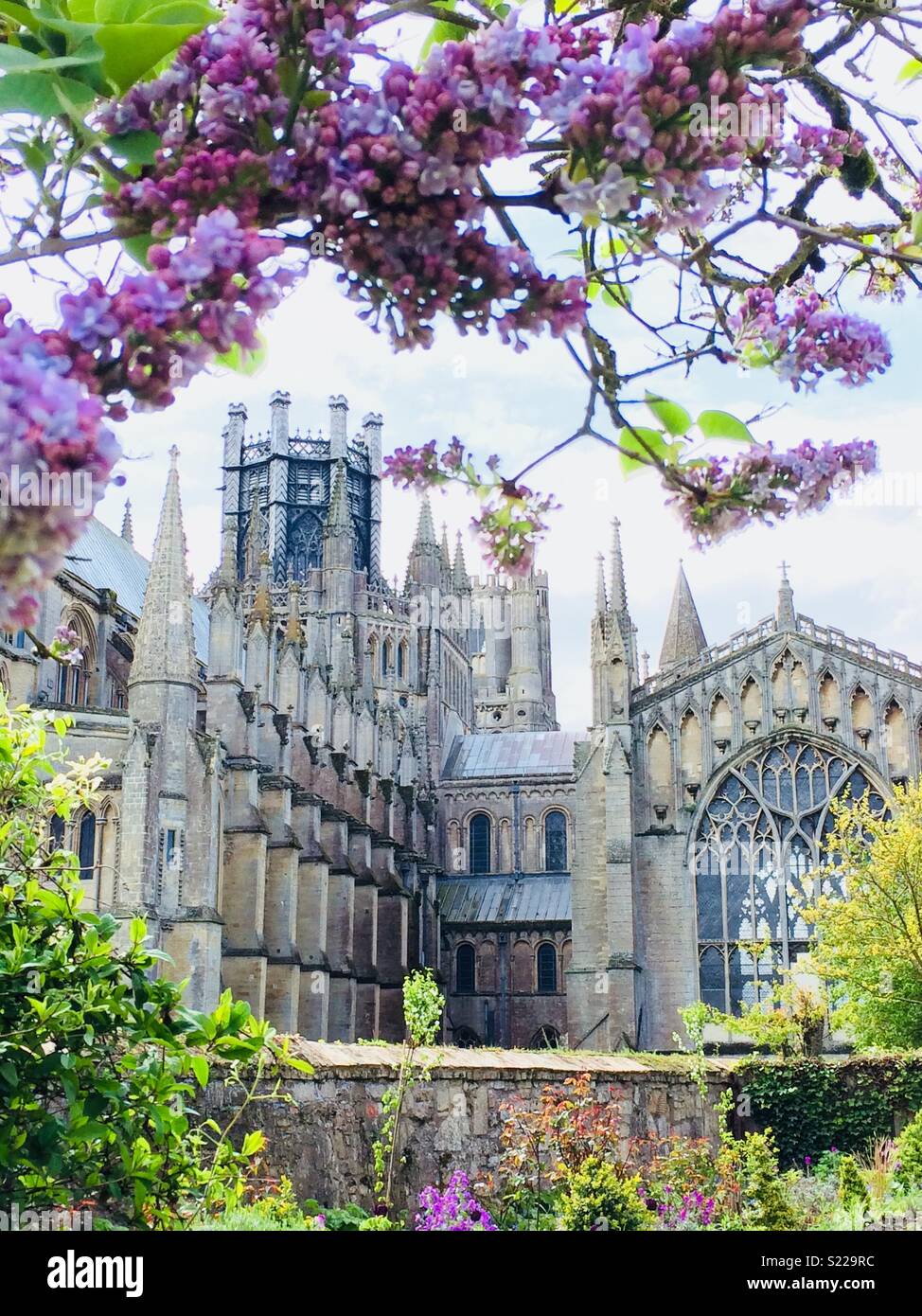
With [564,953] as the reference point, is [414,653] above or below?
above

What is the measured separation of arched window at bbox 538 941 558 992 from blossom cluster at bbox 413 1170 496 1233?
3783cm

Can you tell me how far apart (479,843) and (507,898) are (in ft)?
11.8

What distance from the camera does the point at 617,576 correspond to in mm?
38188

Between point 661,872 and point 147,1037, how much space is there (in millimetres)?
30472

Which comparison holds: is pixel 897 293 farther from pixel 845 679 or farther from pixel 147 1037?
pixel 845 679

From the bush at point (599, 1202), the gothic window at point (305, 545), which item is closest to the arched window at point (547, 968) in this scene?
the gothic window at point (305, 545)

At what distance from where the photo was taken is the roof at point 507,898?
164 feet

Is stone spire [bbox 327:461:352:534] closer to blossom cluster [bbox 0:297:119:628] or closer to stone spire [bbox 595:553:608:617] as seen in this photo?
Result: stone spire [bbox 595:553:608:617]

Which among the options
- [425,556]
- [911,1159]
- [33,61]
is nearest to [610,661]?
[911,1159]

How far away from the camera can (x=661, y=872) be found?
35531 millimetres

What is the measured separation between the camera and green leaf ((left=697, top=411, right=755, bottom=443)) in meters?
3.37

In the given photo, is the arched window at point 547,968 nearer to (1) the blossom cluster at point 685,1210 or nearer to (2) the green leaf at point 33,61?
(1) the blossom cluster at point 685,1210

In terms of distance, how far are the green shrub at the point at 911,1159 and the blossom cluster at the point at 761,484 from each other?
13035mm
